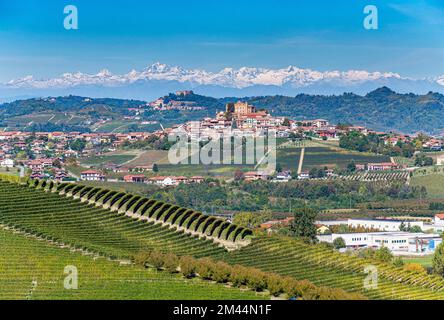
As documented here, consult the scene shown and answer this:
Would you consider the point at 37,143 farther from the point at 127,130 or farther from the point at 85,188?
the point at 85,188

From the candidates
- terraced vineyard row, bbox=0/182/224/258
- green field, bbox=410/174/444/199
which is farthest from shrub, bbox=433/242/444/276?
green field, bbox=410/174/444/199

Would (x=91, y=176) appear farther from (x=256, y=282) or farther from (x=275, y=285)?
(x=275, y=285)

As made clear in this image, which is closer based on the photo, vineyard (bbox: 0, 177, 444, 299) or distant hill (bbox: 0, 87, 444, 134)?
vineyard (bbox: 0, 177, 444, 299)

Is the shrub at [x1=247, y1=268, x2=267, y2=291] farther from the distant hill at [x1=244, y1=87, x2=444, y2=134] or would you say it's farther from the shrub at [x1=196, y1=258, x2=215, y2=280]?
the distant hill at [x1=244, y1=87, x2=444, y2=134]

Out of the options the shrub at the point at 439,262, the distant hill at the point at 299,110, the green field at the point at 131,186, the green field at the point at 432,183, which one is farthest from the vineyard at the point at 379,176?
the distant hill at the point at 299,110

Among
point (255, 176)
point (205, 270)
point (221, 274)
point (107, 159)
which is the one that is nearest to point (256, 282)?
point (221, 274)
